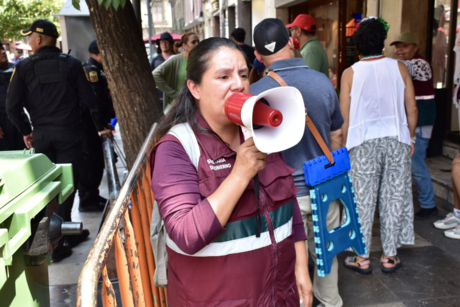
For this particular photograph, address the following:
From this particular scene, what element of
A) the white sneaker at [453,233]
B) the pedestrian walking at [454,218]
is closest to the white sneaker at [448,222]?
the pedestrian walking at [454,218]

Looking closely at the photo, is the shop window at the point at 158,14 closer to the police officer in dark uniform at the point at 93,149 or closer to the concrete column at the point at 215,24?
the concrete column at the point at 215,24

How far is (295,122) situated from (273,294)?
65cm

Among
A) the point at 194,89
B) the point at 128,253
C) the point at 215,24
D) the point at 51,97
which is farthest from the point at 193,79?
the point at 215,24

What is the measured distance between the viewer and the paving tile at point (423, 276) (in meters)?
3.40

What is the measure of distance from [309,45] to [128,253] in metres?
3.92

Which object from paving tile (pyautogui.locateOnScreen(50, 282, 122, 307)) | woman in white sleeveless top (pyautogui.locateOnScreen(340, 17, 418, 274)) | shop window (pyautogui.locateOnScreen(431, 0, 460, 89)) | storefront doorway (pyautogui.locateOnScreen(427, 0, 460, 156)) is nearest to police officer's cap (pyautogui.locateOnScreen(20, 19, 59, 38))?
paving tile (pyautogui.locateOnScreen(50, 282, 122, 307))

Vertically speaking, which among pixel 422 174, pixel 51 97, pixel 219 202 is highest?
pixel 51 97

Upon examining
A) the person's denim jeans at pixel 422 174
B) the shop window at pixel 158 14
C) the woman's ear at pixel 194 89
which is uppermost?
the shop window at pixel 158 14

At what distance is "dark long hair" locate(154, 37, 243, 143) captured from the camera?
5.49 ft

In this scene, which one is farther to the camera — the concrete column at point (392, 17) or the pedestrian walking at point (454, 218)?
the concrete column at point (392, 17)

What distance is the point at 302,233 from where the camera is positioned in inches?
76.4

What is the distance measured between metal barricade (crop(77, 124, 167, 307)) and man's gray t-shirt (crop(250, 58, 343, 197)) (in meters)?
0.85

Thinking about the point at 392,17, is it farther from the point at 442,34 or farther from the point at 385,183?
the point at 385,183

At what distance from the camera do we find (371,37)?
3.41 m
